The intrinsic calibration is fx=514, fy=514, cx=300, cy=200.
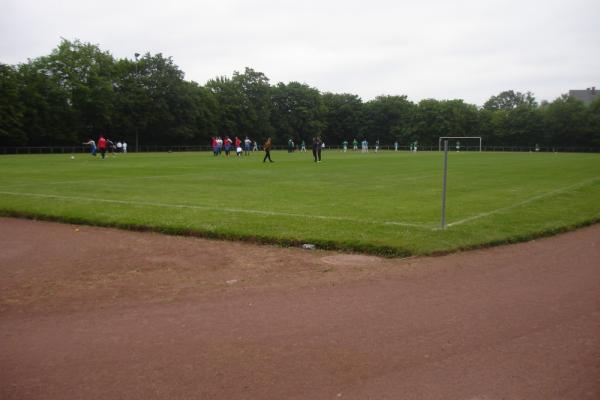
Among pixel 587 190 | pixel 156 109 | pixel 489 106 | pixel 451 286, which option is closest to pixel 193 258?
pixel 451 286

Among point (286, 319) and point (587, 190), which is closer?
point (286, 319)

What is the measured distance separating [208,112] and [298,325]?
87.6m

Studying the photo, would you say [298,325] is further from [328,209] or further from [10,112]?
[10,112]

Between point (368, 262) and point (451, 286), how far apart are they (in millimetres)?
1611

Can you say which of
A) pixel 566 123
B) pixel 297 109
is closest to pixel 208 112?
pixel 297 109

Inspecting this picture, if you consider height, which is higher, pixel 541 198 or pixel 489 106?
pixel 489 106

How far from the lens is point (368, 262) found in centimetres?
810

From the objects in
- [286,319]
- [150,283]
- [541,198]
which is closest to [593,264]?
[286,319]

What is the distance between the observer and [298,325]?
17.7 ft

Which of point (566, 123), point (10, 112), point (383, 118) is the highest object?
point (383, 118)

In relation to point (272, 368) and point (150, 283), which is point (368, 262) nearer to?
point (150, 283)

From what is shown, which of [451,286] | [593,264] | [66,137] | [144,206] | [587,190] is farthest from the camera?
[66,137]

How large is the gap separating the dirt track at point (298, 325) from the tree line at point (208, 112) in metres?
63.2

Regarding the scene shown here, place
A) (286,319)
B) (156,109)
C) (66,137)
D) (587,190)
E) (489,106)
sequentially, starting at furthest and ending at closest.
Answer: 1. (489,106)
2. (156,109)
3. (66,137)
4. (587,190)
5. (286,319)
